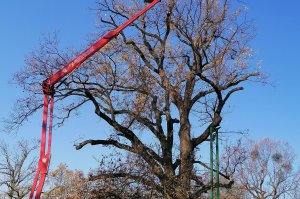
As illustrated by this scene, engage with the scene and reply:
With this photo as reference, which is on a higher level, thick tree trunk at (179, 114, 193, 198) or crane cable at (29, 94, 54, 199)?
thick tree trunk at (179, 114, 193, 198)

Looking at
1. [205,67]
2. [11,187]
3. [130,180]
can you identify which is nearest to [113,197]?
[130,180]

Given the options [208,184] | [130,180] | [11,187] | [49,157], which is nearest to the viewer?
[49,157]

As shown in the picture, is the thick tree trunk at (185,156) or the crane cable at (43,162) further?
the thick tree trunk at (185,156)

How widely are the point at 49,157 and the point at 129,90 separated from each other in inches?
437

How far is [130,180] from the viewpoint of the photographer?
17.3 metres

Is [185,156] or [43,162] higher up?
[185,156]

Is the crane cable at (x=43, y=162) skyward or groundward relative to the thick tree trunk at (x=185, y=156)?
groundward

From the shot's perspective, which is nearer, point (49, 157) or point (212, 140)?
point (49, 157)

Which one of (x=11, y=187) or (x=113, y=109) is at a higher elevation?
(x=11, y=187)

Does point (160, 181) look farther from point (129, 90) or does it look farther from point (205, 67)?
point (205, 67)

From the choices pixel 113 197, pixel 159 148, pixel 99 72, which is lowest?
pixel 113 197

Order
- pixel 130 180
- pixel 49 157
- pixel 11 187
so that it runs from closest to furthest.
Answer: pixel 49 157 < pixel 130 180 < pixel 11 187

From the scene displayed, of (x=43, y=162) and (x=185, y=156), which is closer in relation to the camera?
(x=43, y=162)

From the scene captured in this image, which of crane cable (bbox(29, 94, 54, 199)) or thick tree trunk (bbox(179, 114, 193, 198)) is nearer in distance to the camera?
crane cable (bbox(29, 94, 54, 199))
